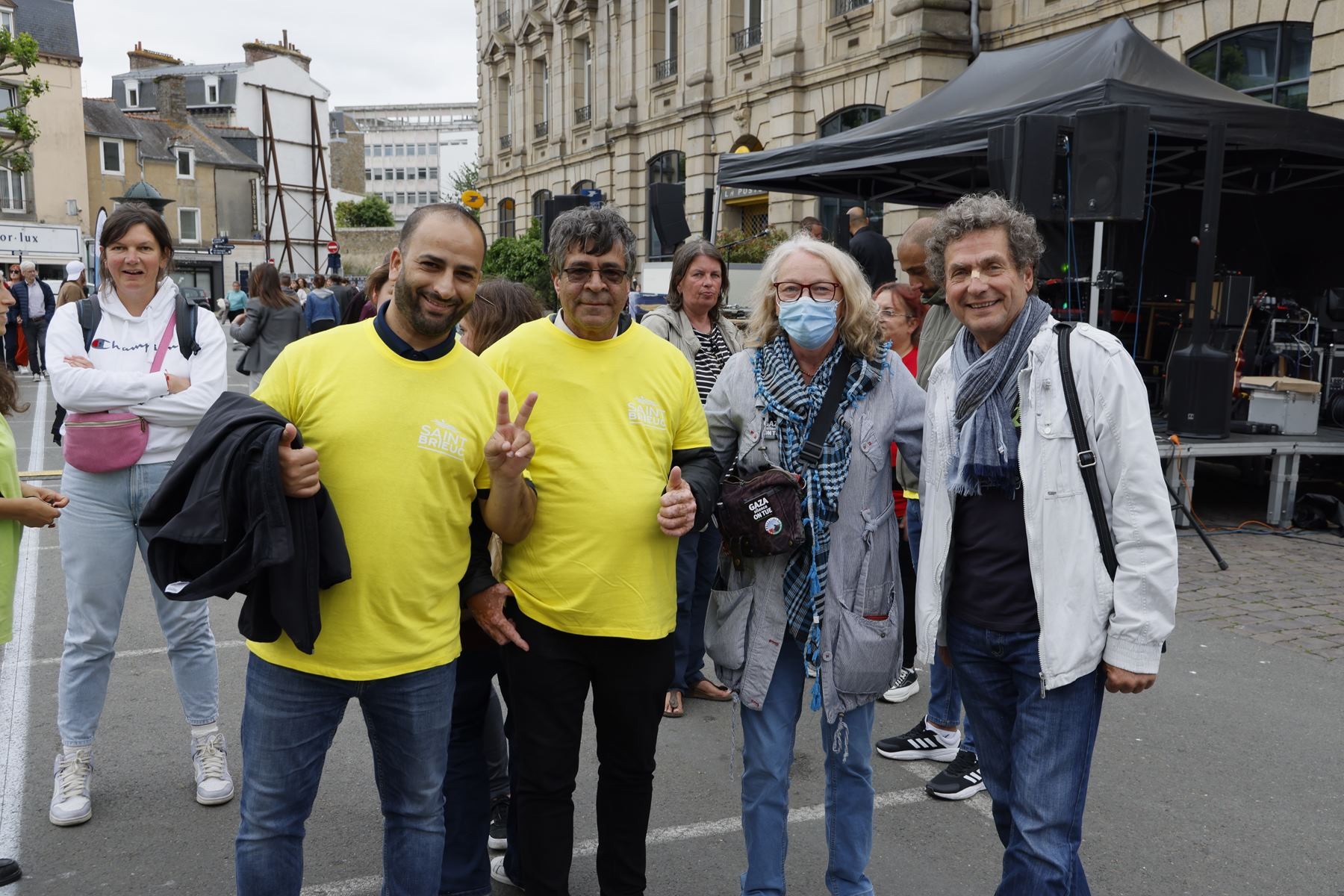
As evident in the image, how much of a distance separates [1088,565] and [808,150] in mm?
10339

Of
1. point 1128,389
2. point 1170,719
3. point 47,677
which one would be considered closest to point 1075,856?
point 1128,389

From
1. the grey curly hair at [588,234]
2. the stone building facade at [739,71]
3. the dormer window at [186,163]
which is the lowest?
the grey curly hair at [588,234]

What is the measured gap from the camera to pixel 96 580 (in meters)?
3.64

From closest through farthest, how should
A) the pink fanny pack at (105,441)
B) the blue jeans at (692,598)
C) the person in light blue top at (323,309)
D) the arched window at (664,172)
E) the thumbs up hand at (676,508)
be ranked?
the thumbs up hand at (676,508)
the pink fanny pack at (105,441)
the blue jeans at (692,598)
the person in light blue top at (323,309)
the arched window at (664,172)

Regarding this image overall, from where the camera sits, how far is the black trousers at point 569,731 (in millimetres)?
2840

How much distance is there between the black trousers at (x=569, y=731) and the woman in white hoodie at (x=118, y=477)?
5.17ft

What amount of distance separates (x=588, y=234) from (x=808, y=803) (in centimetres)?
236

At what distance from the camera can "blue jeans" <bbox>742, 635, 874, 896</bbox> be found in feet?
9.71

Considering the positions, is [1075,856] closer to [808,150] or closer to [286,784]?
[286,784]

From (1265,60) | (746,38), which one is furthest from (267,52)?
(1265,60)

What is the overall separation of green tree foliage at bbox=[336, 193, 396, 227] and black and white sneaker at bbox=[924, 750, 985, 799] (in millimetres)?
79768

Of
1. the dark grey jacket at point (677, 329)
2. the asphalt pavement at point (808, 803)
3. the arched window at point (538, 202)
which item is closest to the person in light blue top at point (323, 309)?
Answer: the asphalt pavement at point (808, 803)

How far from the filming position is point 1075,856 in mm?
2619

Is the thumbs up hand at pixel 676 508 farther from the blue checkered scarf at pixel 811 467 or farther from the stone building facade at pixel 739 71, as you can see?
the stone building facade at pixel 739 71
